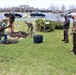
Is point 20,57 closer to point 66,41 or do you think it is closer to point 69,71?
point 69,71

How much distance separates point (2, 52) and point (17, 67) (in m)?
2.45

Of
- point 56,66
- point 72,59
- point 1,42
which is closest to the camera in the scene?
point 56,66

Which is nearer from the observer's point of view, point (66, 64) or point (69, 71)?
point (69, 71)

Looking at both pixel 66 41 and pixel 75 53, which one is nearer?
pixel 75 53

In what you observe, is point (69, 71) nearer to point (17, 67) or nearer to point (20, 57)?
point (17, 67)

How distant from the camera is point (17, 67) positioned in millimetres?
7543

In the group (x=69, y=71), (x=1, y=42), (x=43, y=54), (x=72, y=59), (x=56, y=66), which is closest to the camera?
(x=69, y=71)

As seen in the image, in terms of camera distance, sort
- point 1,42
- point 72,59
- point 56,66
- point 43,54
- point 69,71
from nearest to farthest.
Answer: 1. point 69,71
2. point 56,66
3. point 72,59
4. point 43,54
5. point 1,42

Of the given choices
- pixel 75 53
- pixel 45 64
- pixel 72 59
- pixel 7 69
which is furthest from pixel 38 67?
pixel 75 53

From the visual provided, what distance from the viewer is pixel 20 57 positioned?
29.3 ft

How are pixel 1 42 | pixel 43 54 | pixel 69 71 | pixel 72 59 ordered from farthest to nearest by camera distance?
pixel 1 42 < pixel 43 54 < pixel 72 59 < pixel 69 71

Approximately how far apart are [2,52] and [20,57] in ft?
4.04


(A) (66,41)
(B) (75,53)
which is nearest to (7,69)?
(B) (75,53)

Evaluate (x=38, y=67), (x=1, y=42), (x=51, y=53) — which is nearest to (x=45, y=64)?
(x=38, y=67)
